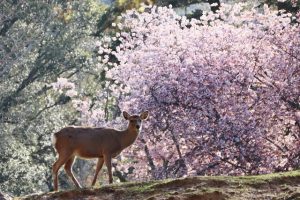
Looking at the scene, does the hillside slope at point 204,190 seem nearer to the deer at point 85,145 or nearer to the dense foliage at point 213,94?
the deer at point 85,145

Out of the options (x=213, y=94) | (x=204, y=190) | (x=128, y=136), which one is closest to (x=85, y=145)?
(x=128, y=136)

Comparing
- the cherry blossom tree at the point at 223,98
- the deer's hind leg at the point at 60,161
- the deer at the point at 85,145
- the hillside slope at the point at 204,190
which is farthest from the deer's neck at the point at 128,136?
the cherry blossom tree at the point at 223,98

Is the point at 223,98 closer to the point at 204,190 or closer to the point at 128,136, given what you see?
the point at 128,136

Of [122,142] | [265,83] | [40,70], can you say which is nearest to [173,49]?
[265,83]

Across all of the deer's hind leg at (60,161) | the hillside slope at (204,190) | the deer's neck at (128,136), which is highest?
the deer's neck at (128,136)

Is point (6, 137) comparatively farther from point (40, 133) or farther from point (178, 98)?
point (178, 98)

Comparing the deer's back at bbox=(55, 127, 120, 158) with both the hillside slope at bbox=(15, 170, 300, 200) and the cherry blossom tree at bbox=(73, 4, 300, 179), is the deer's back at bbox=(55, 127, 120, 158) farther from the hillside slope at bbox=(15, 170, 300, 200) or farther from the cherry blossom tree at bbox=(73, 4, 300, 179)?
the cherry blossom tree at bbox=(73, 4, 300, 179)

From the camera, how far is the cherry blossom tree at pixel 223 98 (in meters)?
16.9

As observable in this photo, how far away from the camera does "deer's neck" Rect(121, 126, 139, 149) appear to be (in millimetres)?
13070

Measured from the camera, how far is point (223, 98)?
17156mm

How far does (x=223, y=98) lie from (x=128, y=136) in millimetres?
4395

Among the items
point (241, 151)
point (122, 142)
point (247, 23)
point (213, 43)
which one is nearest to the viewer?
point (122, 142)

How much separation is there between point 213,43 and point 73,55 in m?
18.4

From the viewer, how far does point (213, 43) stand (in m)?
18.4
